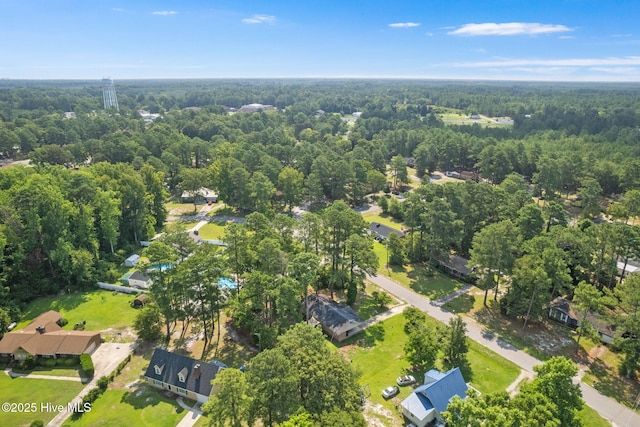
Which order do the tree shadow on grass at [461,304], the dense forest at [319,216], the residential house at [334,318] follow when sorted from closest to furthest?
the residential house at [334,318] → the dense forest at [319,216] → the tree shadow on grass at [461,304]

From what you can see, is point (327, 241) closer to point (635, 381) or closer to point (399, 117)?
point (635, 381)

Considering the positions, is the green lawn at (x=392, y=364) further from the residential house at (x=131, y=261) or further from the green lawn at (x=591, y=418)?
the residential house at (x=131, y=261)

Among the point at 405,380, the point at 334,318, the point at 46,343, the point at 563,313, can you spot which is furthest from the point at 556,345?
the point at 46,343

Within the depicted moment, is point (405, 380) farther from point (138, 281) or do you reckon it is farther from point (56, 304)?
point (56, 304)

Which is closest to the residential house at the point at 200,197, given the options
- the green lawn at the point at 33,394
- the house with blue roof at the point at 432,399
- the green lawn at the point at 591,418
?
the green lawn at the point at 33,394

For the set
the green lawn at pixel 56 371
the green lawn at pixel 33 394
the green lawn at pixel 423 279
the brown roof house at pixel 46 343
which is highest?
the brown roof house at pixel 46 343

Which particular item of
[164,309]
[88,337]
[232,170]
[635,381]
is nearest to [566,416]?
A: [635,381]
